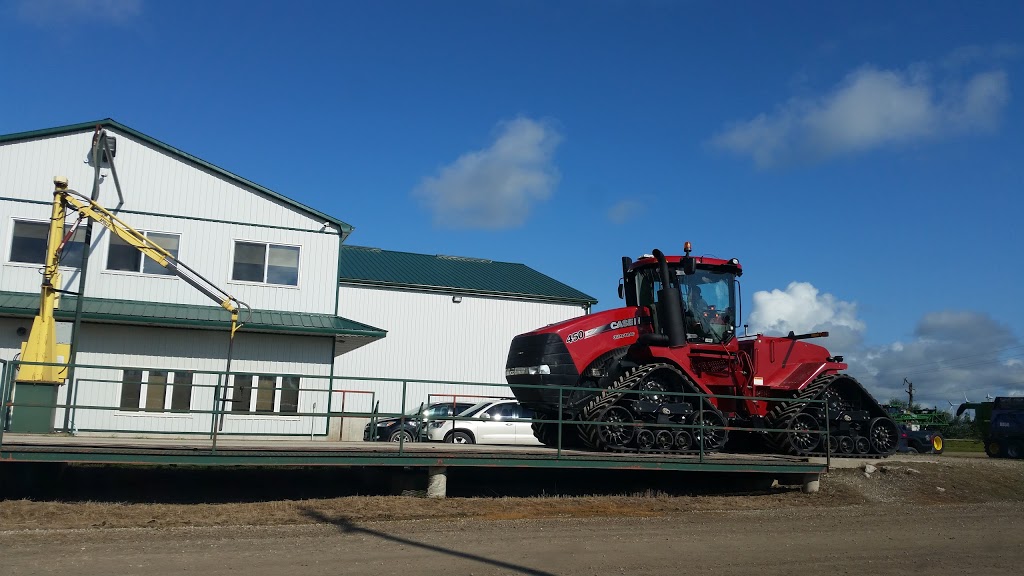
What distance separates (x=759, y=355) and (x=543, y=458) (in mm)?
4479

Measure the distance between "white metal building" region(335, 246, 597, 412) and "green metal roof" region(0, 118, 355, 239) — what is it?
793 centimetres

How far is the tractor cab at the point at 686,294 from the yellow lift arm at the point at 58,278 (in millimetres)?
8119

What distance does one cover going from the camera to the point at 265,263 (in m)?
20.2

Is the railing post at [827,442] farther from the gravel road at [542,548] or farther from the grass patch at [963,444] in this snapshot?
the grass patch at [963,444]

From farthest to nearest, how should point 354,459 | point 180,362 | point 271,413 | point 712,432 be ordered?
point 180,362 < point 712,432 < point 354,459 < point 271,413

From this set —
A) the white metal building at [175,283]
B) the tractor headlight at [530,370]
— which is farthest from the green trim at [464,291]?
the tractor headlight at [530,370]

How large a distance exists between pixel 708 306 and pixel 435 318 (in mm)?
17258

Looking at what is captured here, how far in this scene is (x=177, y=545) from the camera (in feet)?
27.2

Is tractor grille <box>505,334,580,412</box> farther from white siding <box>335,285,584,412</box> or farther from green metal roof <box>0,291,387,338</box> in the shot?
white siding <box>335,285,584,412</box>

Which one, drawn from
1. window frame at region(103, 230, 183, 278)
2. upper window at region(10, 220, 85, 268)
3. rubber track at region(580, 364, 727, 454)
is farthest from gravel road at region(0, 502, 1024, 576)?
upper window at region(10, 220, 85, 268)

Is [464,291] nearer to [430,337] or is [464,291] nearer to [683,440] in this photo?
[430,337]

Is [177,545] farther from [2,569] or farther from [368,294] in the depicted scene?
[368,294]

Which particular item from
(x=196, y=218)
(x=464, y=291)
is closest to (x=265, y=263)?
(x=196, y=218)

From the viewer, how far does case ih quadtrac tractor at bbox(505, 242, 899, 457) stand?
12.4 metres
